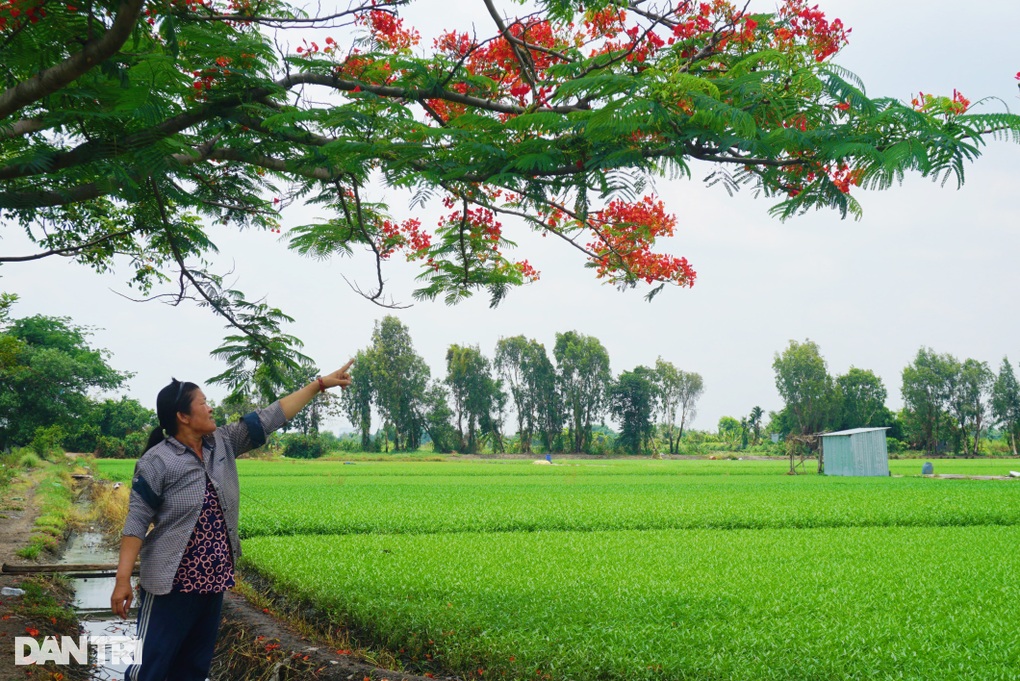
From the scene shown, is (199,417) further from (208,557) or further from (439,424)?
(439,424)

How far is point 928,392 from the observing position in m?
78.8

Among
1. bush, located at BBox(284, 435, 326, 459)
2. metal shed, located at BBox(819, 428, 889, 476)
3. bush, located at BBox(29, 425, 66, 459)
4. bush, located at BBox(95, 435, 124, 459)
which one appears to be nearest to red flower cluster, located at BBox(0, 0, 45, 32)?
bush, located at BBox(29, 425, 66, 459)

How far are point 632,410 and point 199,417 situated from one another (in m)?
73.7

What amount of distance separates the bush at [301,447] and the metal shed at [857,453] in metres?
36.1

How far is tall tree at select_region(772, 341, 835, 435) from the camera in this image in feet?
262

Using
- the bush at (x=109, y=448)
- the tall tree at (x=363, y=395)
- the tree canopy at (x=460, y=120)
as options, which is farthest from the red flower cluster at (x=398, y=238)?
the tall tree at (x=363, y=395)

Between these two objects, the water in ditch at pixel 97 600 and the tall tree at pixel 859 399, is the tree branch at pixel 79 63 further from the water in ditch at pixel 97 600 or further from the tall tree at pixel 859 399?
the tall tree at pixel 859 399

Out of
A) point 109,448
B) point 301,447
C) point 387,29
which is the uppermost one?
point 387,29

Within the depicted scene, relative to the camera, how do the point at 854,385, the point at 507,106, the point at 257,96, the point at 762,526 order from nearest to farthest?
the point at 257,96 < the point at 507,106 < the point at 762,526 < the point at 854,385

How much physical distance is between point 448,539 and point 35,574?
5.85 m

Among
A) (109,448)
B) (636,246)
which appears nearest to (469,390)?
(109,448)

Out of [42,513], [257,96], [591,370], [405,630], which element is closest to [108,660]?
[405,630]

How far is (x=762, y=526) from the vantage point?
15.1m

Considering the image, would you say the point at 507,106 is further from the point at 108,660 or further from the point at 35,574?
the point at 35,574
